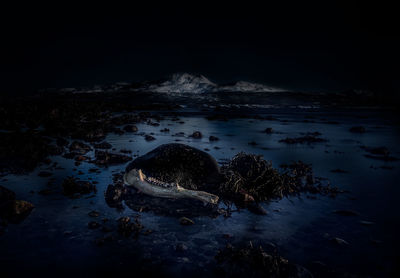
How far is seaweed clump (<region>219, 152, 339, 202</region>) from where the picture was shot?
581 cm

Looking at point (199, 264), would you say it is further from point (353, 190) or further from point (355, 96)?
point (355, 96)

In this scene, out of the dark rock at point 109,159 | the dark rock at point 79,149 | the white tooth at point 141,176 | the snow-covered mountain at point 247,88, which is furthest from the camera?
the snow-covered mountain at point 247,88

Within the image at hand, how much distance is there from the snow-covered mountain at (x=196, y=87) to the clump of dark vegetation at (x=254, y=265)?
93.2 metres

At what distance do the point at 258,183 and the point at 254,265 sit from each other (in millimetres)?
2823

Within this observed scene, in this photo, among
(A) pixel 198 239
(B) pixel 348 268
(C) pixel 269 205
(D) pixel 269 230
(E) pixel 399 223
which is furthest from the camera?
(C) pixel 269 205

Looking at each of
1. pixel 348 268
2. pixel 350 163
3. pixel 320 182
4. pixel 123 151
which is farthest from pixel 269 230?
pixel 123 151

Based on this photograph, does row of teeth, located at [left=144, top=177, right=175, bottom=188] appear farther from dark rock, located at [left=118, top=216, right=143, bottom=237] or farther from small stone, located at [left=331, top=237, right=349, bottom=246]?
small stone, located at [left=331, top=237, right=349, bottom=246]

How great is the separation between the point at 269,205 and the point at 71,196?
16.4 ft

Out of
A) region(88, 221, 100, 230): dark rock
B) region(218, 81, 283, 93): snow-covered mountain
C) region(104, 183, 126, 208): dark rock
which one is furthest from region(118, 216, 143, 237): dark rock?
region(218, 81, 283, 93): snow-covered mountain

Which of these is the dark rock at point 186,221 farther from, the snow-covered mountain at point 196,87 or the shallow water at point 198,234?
the snow-covered mountain at point 196,87

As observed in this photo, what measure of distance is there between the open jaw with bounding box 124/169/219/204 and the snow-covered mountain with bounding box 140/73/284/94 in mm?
Result: 90521

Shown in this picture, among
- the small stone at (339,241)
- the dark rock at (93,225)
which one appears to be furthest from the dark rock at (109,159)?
the small stone at (339,241)

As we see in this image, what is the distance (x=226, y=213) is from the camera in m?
5.06

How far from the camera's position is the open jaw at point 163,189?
5.35m
